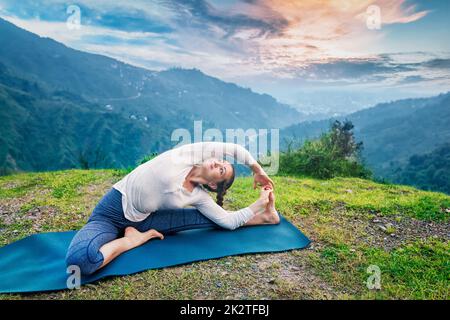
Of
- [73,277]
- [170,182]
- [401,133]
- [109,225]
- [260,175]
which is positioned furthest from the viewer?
[401,133]

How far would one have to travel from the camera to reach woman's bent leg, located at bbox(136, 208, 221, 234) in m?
3.68

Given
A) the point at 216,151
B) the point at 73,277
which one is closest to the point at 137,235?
the point at 73,277

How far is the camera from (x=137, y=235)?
3.48 metres

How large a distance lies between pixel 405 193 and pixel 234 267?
4131 millimetres

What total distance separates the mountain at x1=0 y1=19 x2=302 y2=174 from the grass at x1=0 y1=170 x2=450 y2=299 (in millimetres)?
3548

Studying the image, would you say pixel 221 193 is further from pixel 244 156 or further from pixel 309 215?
pixel 309 215

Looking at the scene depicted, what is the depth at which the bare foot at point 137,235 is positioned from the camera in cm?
343

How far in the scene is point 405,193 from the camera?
6.04 m

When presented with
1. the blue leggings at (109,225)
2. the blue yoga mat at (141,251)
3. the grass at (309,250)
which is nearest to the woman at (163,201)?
the blue leggings at (109,225)

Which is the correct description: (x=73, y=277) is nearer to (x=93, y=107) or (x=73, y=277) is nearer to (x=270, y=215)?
(x=270, y=215)

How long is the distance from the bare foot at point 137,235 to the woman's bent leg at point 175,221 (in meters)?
0.09

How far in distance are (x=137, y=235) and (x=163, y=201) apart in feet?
1.50

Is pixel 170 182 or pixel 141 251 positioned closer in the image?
pixel 170 182
